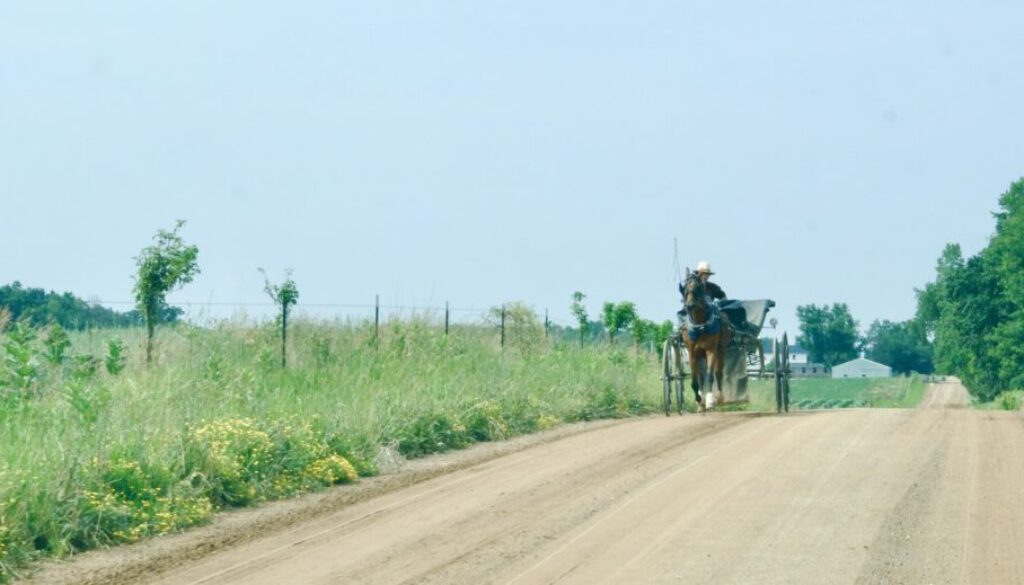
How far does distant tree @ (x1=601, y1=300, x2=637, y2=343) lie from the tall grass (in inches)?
610

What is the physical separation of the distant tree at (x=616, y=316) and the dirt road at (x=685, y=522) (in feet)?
85.2

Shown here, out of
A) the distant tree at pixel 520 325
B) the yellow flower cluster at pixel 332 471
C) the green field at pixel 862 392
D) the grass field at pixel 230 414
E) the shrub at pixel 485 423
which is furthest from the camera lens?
Result: the green field at pixel 862 392

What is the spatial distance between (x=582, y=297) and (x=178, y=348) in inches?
854

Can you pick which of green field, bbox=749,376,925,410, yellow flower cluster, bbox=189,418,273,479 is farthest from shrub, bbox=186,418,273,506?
green field, bbox=749,376,925,410

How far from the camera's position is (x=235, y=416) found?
1647 centimetres

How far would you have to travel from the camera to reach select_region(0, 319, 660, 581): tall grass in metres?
12.4

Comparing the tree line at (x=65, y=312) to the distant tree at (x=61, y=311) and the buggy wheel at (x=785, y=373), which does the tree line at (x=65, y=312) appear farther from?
the buggy wheel at (x=785, y=373)

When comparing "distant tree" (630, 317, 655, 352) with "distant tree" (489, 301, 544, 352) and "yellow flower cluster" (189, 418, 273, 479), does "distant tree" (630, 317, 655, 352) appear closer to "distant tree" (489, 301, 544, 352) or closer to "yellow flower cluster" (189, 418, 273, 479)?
"distant tree" (489, 301, 544, 352)

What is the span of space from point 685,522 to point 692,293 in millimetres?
12202

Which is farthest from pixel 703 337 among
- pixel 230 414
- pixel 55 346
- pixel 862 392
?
pixel 862 392

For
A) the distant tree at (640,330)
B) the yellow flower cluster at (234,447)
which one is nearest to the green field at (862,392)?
the distant tree at (640,330)

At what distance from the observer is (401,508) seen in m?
13.8

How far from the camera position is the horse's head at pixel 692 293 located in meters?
24.4

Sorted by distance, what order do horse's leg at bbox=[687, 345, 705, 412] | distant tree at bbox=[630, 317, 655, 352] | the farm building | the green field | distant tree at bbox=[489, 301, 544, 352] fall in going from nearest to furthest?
1. horse's leg at bbox=[687, 345, 705, 412]
2. distant tree at bbox=[489, 301, 544, 352]
3. distant tree at bbox=[630, 317, 655, 352]
4. the green field
5. the farm building
